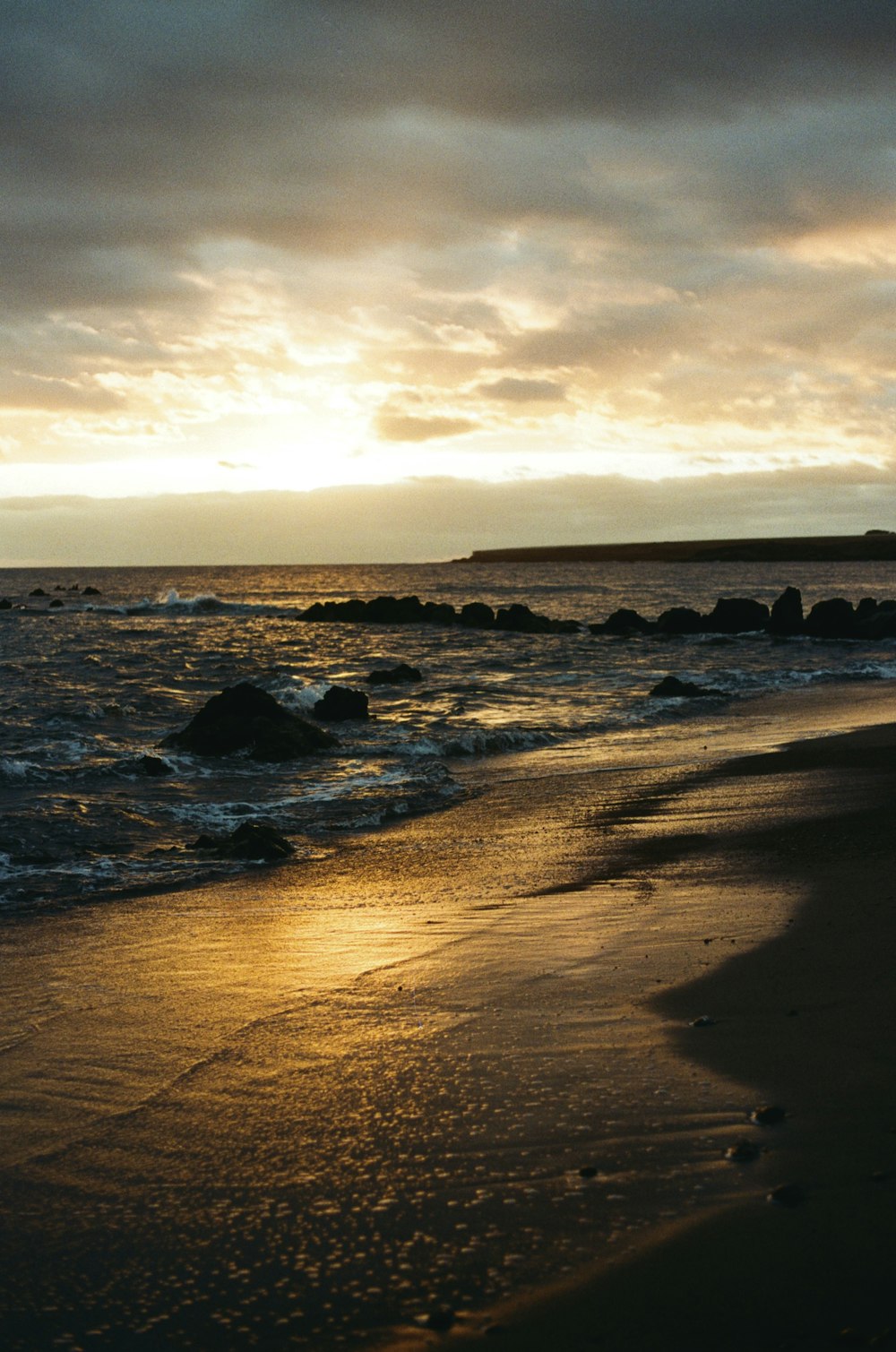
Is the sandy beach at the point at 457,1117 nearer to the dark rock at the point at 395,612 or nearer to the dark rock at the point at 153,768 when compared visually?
the dark rock at the point at 153,768

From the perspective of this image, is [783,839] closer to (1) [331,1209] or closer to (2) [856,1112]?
(2) [856,1112]

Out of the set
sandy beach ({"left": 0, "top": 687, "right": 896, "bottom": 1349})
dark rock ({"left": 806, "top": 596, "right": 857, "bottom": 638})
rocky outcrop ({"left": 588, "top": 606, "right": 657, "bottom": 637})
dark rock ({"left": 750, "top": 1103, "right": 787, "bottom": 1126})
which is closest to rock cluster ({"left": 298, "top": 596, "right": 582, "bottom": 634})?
rocky outcrop ({"left": 588, "top": 606, "right": 657, "bottom": 637})

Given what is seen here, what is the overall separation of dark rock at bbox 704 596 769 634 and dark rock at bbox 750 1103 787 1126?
140 ft

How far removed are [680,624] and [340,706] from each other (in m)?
27.9

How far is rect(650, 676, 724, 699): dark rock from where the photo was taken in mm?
22391

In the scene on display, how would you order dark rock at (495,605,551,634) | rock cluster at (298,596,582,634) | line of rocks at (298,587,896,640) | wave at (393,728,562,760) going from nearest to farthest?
1. wave at (393,728,562,760)
2. line of rocks at (298,587,896,640)
3. dark rock at (495,605,551,634)
4. rock cluster at (298,596,582,634)

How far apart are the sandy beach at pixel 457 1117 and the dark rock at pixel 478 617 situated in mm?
43057

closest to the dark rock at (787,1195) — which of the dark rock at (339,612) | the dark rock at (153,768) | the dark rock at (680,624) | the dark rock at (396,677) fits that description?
the dark rock at (153,768)

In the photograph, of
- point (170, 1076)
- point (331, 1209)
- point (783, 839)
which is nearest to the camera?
point (331, 1209)

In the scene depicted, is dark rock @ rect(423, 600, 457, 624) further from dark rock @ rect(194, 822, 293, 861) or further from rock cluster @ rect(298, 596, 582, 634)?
dark rock @ rect(194, 822, 293, 861)

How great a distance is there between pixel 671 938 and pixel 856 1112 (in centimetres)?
241

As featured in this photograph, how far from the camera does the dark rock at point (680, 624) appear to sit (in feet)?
148

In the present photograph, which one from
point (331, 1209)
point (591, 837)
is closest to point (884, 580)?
point (591, 837)

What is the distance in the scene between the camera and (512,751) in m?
16.2
